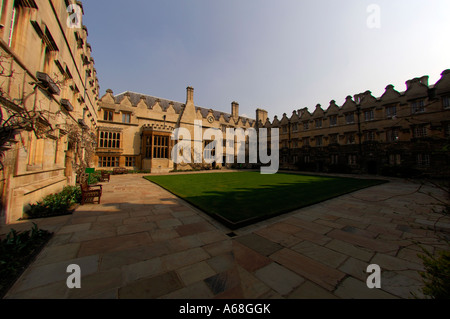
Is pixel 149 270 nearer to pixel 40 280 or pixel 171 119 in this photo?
pixel 40 280

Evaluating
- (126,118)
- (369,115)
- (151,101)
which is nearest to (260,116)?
(369,115)

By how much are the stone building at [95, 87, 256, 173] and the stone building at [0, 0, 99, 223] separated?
48.0ft

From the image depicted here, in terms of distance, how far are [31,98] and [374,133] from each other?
A: 30.0 metres

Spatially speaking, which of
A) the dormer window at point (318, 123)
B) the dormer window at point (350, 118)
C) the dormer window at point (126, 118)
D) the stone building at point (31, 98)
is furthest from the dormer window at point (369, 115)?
the dormer window at point (126, 118)

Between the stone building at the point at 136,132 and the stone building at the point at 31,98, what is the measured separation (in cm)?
1464

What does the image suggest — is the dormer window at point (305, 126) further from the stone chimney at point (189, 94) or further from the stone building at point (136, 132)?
the stone building at point (136, 132)

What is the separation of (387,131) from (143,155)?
31.4 metres

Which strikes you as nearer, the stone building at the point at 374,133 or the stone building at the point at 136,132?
the stone building at the point at 374,133

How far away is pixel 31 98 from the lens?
5.60 m

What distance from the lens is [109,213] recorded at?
237 inches

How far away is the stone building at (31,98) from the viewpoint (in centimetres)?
441

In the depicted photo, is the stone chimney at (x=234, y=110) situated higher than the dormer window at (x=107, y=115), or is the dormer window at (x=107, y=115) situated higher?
the stone chimney at (x=234, y=110)

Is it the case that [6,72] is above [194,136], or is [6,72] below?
below
